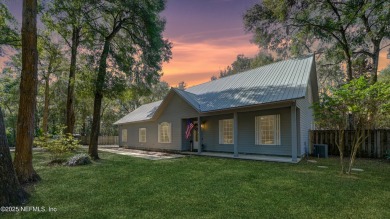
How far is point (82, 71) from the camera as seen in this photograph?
1233 centimetres

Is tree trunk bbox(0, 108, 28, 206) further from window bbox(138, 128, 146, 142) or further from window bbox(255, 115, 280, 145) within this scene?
window bbox(138, 128, 146, 142)

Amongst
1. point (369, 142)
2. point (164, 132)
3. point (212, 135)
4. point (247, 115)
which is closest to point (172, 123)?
point (164, 132)

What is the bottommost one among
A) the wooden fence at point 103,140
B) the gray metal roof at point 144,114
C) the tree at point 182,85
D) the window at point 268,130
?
the wooden fence at point 103,140

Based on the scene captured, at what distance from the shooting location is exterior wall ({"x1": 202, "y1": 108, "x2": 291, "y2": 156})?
9742mm

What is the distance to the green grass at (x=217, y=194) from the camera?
3.71m

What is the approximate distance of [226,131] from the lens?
11922mm

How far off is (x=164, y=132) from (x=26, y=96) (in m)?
9.58

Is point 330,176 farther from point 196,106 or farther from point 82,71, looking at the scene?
point 82,71

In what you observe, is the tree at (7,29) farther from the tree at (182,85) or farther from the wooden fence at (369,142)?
the tree at (182,85)

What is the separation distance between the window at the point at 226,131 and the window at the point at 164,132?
4039 millimetres

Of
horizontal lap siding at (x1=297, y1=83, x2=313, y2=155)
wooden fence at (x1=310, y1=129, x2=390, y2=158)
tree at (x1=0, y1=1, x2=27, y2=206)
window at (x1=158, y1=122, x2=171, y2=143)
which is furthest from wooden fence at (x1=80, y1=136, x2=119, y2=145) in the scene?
tree at (x1=0, y1=1, x2=27, y2=206)

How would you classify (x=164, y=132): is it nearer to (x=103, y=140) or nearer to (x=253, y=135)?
(x=253, y=135)

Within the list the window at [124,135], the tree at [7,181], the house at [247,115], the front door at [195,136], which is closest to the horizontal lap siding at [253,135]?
the house at [247,115]

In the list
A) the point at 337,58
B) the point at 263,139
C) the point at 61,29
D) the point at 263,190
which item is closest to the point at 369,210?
the point at 263,190
